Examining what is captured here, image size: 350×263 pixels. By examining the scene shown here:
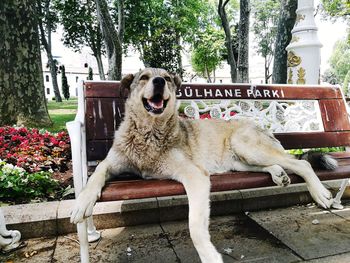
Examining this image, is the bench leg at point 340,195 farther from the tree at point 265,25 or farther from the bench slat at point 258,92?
the tree at point 265,25

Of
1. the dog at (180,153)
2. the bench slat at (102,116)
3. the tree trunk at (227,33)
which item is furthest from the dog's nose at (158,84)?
the tree trunk at (227,33)

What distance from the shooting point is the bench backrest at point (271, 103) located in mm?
3242

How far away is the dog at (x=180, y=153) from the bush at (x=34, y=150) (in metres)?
2.04

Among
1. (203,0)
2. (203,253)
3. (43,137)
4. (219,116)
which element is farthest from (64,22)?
(203,253)

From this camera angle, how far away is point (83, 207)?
2.01 meters

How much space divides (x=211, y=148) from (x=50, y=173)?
7.78ft

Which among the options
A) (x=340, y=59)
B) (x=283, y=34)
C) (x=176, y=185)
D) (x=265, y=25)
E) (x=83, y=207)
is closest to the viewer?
(x=83, y=207)

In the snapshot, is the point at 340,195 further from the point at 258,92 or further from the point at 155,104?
the point at 155,104

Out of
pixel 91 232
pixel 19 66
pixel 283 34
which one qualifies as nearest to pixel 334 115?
pixel 91 232

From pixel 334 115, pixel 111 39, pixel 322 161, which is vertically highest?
pixel 111 39

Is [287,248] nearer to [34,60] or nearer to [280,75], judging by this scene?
[34,60]

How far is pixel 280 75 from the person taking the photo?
9.88 metres

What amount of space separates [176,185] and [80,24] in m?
28.6

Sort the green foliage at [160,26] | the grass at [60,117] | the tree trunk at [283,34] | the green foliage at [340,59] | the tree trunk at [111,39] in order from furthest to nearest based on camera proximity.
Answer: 1. the green foliage at [340,59]
2. the green foliage at [160,26]
3. the tree trunk at [111,39]
4. the tree trunk at [283,34]
5. the grass at [60,117]
